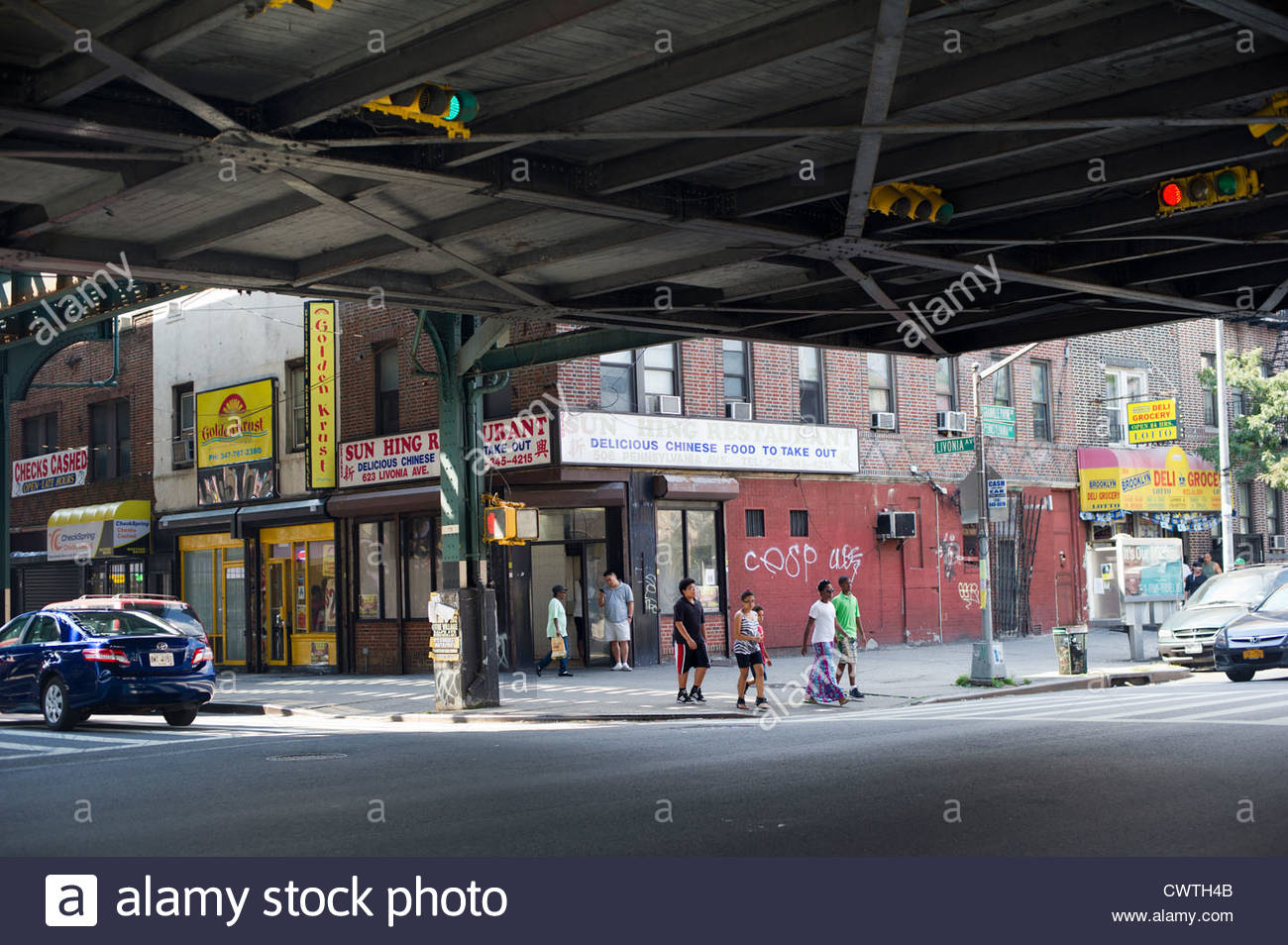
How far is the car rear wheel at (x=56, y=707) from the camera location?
61.6ft

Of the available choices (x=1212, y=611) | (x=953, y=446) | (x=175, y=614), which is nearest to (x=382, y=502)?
(x=175, y=614)

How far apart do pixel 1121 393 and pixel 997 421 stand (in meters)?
15.9

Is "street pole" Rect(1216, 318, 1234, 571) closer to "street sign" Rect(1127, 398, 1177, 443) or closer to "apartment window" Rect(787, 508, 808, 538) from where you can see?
"street sign" Rect(1127, 398, 1177, 443)

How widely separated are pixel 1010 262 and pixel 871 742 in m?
4.99

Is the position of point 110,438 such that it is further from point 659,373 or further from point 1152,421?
point 1152,421

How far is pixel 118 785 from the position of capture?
12.7 m

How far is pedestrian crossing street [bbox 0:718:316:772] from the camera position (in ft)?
53.1

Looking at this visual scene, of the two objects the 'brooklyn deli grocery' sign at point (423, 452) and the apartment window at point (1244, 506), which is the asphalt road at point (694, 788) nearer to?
the 'brooklyn deli grocery' sign at point (423, 452)

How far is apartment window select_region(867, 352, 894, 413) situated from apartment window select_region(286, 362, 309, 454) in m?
12.2

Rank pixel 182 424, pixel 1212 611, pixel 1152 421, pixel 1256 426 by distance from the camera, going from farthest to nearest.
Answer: pixel 1256 426
pixel 182 424
pixel 1152 421
pixel 1212 611

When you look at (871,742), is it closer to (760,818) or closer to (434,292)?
(760,818)

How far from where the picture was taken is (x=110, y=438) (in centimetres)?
3666

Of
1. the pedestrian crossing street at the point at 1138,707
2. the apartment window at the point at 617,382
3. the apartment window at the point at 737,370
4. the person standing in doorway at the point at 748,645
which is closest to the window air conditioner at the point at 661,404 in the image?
the apartment window at the point at 617,382

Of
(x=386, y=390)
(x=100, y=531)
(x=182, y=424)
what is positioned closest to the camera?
(x=386, y=390)
